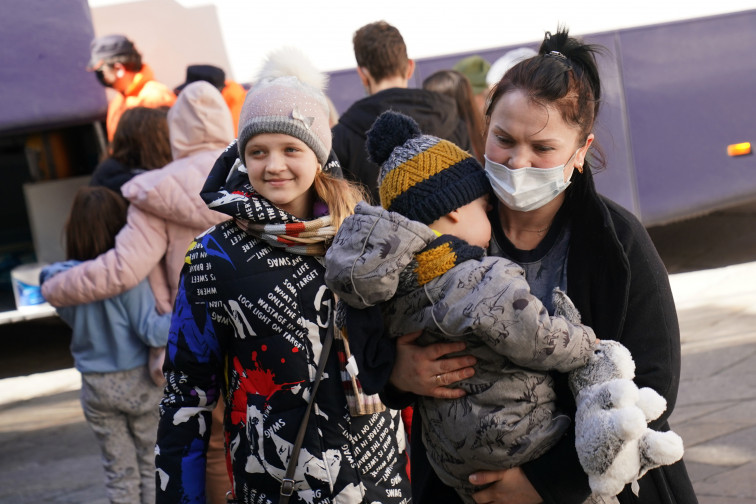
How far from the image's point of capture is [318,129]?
2668mm

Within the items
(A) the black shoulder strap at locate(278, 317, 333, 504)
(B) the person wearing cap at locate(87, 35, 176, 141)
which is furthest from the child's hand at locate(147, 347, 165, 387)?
(B) the person wearing cap at locate(87, 35, 176, 141)

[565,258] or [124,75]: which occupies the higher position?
[124,75]

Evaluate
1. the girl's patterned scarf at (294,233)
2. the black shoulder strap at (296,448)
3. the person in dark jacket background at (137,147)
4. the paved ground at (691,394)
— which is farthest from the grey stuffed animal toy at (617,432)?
the person in dark jacket background at (137,147)

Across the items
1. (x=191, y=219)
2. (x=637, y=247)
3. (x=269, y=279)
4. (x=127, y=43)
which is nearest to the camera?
(x=637, y=247)

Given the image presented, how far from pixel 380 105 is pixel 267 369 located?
223 centimetres

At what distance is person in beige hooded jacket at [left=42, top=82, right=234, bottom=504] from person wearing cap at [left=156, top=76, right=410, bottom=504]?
1466mm

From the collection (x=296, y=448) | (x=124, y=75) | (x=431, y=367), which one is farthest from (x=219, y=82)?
(x=431, y=367)

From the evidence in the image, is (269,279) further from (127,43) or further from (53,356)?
(53,356)

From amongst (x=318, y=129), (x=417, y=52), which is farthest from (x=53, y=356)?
(x=318, y=129)

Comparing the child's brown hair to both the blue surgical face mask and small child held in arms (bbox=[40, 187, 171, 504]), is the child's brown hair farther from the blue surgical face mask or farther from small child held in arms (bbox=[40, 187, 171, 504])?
the blue surgical face mask

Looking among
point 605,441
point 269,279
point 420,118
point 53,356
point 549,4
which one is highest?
point 549,4

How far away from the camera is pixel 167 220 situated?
13.5ft

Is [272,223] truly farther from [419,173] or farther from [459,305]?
[459,305]

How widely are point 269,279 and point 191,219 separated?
170 centimetres
